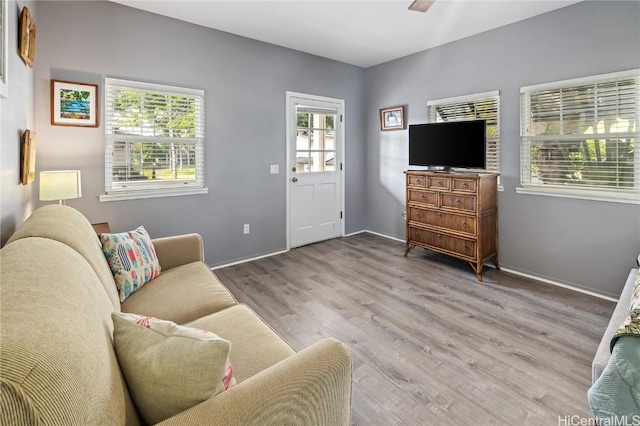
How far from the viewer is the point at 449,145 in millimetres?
3791

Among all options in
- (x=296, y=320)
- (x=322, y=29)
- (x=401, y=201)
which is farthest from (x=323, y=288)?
(x=322, y=29)

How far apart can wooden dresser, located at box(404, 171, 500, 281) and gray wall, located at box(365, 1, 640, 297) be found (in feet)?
0.82

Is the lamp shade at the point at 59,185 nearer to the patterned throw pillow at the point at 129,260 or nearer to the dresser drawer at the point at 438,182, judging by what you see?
the patterned throw pillow at the point at 129,260

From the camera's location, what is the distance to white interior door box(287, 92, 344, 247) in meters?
4.52

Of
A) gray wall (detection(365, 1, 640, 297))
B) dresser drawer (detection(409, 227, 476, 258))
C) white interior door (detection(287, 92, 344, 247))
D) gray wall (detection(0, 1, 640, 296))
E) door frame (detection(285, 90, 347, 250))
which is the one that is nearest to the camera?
gray wall (detection(0, 1, 640, 296))

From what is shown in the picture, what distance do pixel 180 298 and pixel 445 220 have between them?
2969 millimetres

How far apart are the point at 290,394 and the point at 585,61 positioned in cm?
379

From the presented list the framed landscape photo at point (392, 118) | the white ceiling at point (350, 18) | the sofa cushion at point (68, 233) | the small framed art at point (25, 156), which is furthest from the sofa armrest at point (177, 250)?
the framed landscape photo at point (392, 118)

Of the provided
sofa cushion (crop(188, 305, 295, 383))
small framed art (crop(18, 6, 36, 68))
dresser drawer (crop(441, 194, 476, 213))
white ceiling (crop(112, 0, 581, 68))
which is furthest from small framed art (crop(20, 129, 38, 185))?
dresser drawer (crop(441, 194, 476, 213))

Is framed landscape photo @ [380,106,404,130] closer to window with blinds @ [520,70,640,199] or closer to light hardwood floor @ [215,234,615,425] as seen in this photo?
window with blinds @ [520,70,640,199]

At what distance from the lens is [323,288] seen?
330cm

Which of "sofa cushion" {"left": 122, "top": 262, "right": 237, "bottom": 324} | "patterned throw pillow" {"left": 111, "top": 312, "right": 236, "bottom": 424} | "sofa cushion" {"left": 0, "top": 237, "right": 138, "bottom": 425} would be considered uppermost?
"sofa cushion" {"left": 0, "top": 237, "right": 138, "bottom": 425}

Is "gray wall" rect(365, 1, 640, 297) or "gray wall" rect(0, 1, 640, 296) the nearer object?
"gray wall" rect(0, 1, 640, 296)

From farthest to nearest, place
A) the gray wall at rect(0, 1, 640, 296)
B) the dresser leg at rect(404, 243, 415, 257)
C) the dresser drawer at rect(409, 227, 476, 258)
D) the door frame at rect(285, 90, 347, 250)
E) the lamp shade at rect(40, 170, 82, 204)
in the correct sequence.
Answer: the door frame at rect(285, 90, 347, 250) < the dresser leg at rect(404, 243, 415, 257) < the dresser drawer at rect(409, 227, 476, 258) < the gray wall at rect(0, 1, 640, 296) < the lamp shade at rect(40, 170, 82, 204)
